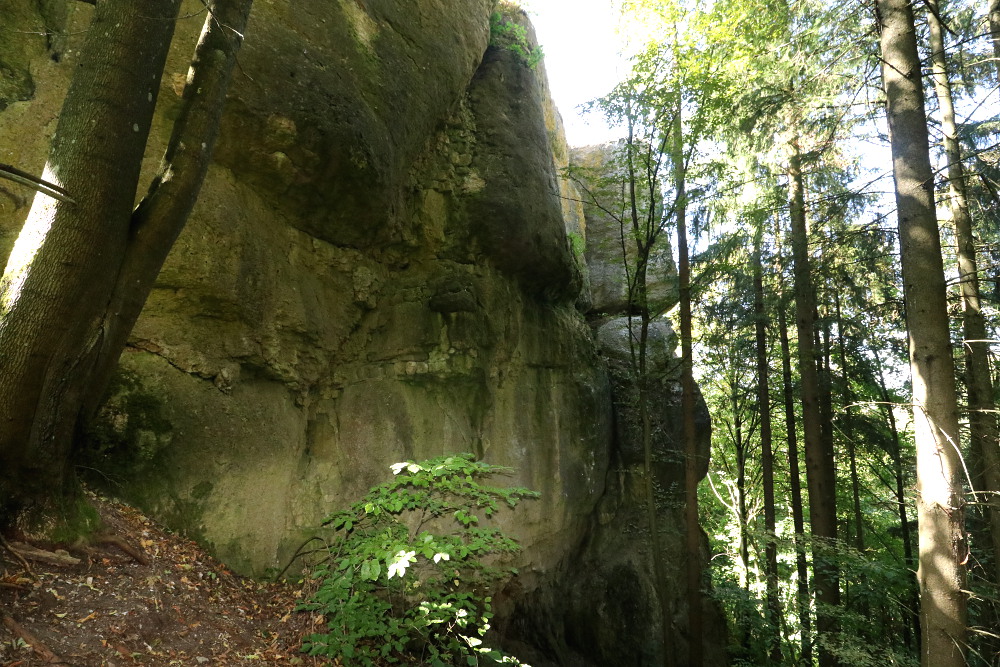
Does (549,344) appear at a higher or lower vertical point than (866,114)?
lower

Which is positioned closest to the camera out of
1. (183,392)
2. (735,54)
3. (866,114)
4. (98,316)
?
(98,316)

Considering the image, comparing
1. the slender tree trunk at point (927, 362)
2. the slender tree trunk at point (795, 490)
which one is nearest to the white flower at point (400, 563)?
the slender tree trunk at point (927, 362)

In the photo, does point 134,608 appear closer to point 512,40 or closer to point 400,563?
point 400,563

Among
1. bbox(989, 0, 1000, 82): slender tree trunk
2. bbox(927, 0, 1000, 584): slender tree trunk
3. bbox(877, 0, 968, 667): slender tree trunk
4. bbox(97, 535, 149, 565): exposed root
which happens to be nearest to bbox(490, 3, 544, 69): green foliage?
bbox(927, 0, 1000, 584): slender tree trunk

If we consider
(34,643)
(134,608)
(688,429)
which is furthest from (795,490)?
(34,643)

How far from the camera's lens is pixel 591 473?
11.6 meters

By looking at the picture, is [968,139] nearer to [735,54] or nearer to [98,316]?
[735,54]

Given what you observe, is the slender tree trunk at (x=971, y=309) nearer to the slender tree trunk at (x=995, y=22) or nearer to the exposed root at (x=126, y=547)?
the slender tree trunk at (x=995, y=22)

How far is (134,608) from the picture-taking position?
423 centimetres

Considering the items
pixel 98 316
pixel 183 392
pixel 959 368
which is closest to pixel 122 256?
pixel 98 316

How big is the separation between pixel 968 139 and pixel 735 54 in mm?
3895

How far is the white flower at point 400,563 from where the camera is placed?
12.8ft

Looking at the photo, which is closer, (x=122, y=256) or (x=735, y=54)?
(x=122, y=256)

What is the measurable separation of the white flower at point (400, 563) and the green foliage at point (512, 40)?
1055cm
